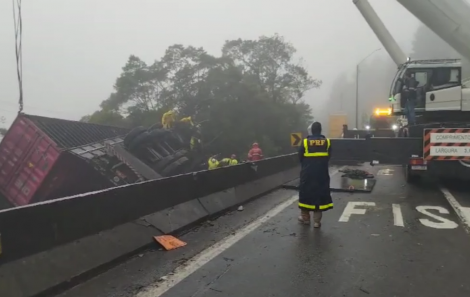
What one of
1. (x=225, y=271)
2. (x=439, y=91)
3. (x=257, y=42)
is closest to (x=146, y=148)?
(x=439, y=91)

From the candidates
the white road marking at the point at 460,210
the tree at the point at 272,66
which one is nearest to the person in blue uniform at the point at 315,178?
the white road marking at the point at 460,210

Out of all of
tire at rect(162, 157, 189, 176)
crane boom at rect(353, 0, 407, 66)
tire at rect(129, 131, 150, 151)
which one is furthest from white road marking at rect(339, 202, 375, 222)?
crane boom at rect(353, 0, 407, 66)

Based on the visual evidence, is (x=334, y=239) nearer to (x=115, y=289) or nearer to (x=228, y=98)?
(x=115, y=289)

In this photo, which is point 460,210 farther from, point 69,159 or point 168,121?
point 168,121

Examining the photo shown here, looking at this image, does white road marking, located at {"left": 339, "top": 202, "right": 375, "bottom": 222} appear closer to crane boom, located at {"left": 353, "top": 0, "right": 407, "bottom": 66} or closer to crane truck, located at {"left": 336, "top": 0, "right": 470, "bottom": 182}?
crane truck, located at {"left": 336, "top": 0, "right": 470, "bottom": 182}

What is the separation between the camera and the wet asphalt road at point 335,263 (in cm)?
470

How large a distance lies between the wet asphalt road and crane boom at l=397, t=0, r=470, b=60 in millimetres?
6301

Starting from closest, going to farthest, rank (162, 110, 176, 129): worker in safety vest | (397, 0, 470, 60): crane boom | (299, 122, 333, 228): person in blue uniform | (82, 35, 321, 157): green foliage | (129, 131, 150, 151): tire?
1. (299, 122, 333, 228): person in blue uniform
2. (397, 0, 470, 60): crane boom
3. (129, 131, 150, 151): tire
4. (162, 110, 176, 129): worker in safety vest
5. (82, 35, 321, 157): green foliage

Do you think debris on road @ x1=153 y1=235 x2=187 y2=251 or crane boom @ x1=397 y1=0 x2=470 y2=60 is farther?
crane boom @ x1=397 y1=0 x2=470 y2=60

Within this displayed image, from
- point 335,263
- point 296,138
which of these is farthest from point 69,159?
point 335,263

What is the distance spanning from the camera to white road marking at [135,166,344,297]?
15.2 ft

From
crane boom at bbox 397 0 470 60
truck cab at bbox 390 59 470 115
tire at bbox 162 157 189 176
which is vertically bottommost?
tire at bbox 162 157 189 176

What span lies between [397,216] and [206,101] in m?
41.9

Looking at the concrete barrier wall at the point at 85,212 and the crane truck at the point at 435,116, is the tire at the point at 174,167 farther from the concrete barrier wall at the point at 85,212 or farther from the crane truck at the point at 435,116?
the concrete barrier wall at the point at 85,212
